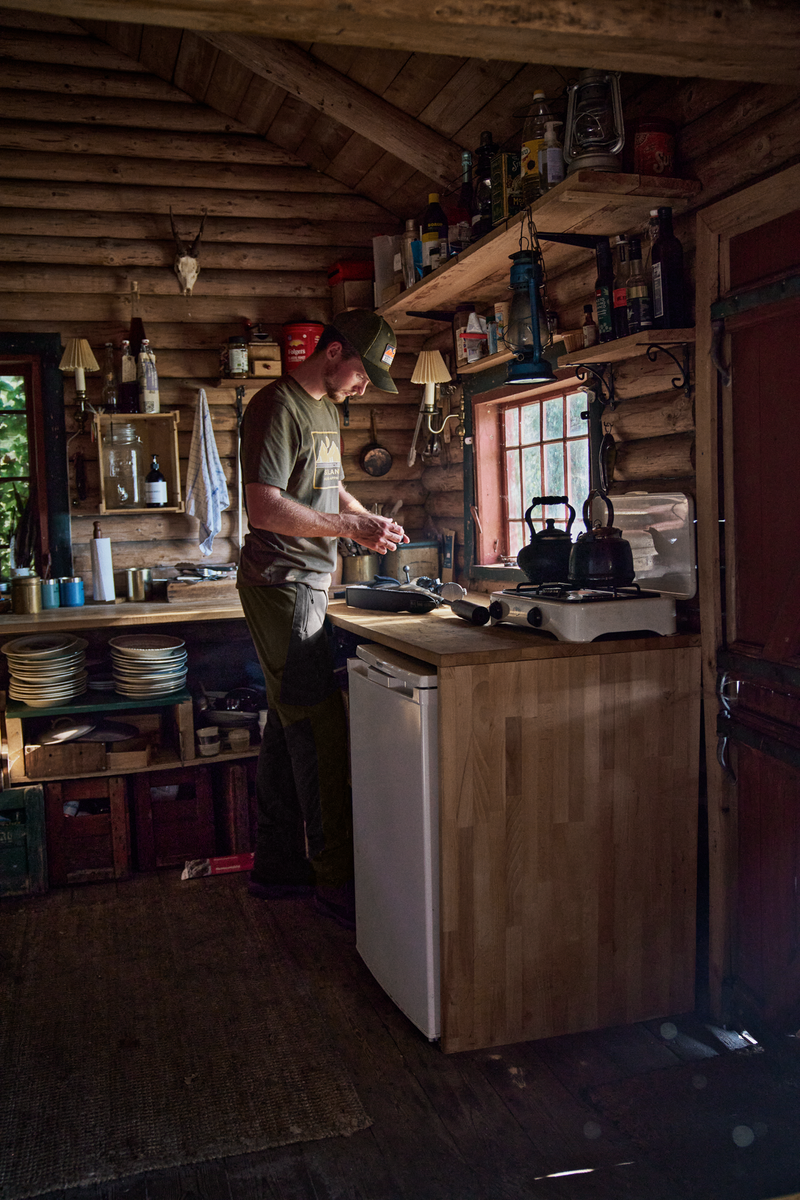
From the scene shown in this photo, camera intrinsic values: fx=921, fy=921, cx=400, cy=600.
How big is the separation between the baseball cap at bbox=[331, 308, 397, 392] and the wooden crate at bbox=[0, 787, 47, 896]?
2.05m

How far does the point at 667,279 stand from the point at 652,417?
16.5 inches

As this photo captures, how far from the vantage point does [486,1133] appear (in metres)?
2.10

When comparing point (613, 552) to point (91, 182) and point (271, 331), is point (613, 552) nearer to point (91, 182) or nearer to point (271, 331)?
point (271, 331)

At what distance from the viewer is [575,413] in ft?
11.4

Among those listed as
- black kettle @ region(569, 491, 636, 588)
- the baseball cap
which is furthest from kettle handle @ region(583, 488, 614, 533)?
the baseball cap

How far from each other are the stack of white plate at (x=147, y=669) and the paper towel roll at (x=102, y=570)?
0.38 metres

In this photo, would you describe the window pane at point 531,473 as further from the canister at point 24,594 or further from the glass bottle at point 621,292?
the canister at point 24,594

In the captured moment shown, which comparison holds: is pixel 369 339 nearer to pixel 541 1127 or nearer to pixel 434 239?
pixel 434 239

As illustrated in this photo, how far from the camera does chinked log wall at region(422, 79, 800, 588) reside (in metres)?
2.17

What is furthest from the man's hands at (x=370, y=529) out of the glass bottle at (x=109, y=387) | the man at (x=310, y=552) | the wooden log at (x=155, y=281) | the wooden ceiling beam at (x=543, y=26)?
the wooden log at (x=155, y=281)

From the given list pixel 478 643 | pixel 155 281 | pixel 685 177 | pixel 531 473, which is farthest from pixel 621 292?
pixel 155 281

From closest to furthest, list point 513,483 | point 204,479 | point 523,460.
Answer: point 523,460 < point 513,483 < point 204,479

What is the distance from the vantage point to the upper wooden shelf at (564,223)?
236 centimetres

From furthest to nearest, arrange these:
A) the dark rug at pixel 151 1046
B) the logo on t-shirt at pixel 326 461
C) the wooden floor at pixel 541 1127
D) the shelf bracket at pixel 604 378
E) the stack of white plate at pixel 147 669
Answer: the stack of white plate at pixel 147 669, the logo on t-shirt at pixel 326 461, the shelf bracket at pixel 604 378, the dark rug at pixel 151 1046, the wooden floor at pixel 541 1127
